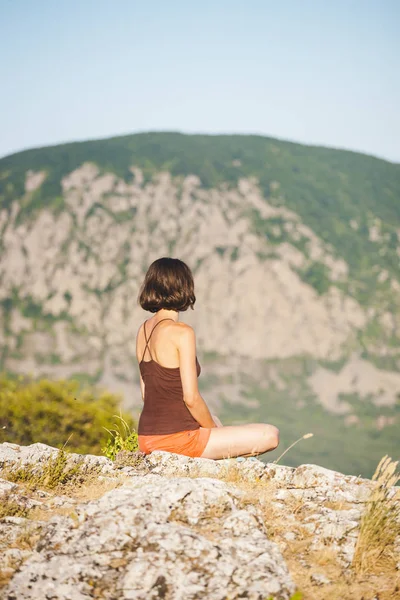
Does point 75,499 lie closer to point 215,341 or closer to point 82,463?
point 82,463

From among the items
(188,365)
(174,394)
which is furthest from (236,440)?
(188,365)

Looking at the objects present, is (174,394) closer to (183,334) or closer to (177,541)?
(183,334)

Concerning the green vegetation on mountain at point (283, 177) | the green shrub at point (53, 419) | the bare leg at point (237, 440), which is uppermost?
the green vegetation on mountain at point (283, 177)

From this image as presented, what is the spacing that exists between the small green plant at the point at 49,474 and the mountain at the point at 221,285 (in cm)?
Answer: 2970

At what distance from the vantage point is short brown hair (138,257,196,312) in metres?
5.26

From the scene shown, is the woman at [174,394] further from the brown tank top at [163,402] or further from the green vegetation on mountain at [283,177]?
the green vegetation on mountain at [283,177]

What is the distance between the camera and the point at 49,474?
485 centimetres

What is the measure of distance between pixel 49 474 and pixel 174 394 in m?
1.15

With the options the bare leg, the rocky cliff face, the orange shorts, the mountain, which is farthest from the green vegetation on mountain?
the rocky cliff face

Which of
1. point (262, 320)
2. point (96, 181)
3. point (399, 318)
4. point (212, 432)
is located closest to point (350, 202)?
point (399, 318)

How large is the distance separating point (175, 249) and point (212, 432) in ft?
131

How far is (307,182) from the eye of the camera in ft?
182

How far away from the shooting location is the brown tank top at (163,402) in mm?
5246

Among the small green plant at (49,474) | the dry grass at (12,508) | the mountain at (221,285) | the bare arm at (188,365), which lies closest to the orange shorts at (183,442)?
the bare arm at (188,365)
